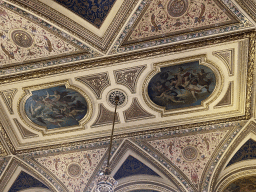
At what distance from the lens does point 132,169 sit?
9.22 m

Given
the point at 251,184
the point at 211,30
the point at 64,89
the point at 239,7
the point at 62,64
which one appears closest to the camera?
the point at 239,7

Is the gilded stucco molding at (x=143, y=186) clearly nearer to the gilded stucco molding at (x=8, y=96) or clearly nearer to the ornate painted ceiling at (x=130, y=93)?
the ornate painted ceiling at (x=130, y=93)

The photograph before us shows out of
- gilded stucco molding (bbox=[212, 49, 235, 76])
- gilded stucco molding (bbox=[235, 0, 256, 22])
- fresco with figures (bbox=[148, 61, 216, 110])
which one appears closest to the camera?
gilded stucco molding (bbox=[235, 0, 256, 22])

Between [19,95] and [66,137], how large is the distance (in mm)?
1927

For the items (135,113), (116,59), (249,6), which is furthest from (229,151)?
(116,59)

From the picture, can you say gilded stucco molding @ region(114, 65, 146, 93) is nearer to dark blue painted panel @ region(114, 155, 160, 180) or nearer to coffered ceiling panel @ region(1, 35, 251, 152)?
coffered ceiling panel @ region(1, 35, 251, 152)

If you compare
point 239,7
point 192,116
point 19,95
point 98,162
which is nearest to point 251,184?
point 192,116

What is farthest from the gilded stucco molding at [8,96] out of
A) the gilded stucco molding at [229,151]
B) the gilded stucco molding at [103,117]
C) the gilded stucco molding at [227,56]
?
the gilded stucco molding at [229,151]

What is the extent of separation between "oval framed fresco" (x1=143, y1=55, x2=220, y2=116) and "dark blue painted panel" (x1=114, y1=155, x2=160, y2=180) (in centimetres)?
182

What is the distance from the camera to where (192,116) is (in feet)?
28.4

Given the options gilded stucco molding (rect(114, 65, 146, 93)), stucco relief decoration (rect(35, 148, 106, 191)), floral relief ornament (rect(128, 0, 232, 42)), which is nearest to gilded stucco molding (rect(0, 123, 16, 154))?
stucco relief decoration (rect(35, 148, 106, 191))

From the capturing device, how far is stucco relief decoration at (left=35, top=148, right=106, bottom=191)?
30.4ft

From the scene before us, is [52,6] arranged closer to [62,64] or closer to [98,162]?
[62,64]

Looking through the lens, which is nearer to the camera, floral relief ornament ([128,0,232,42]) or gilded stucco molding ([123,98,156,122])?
floral relief ornament ([128,0,232,42])
